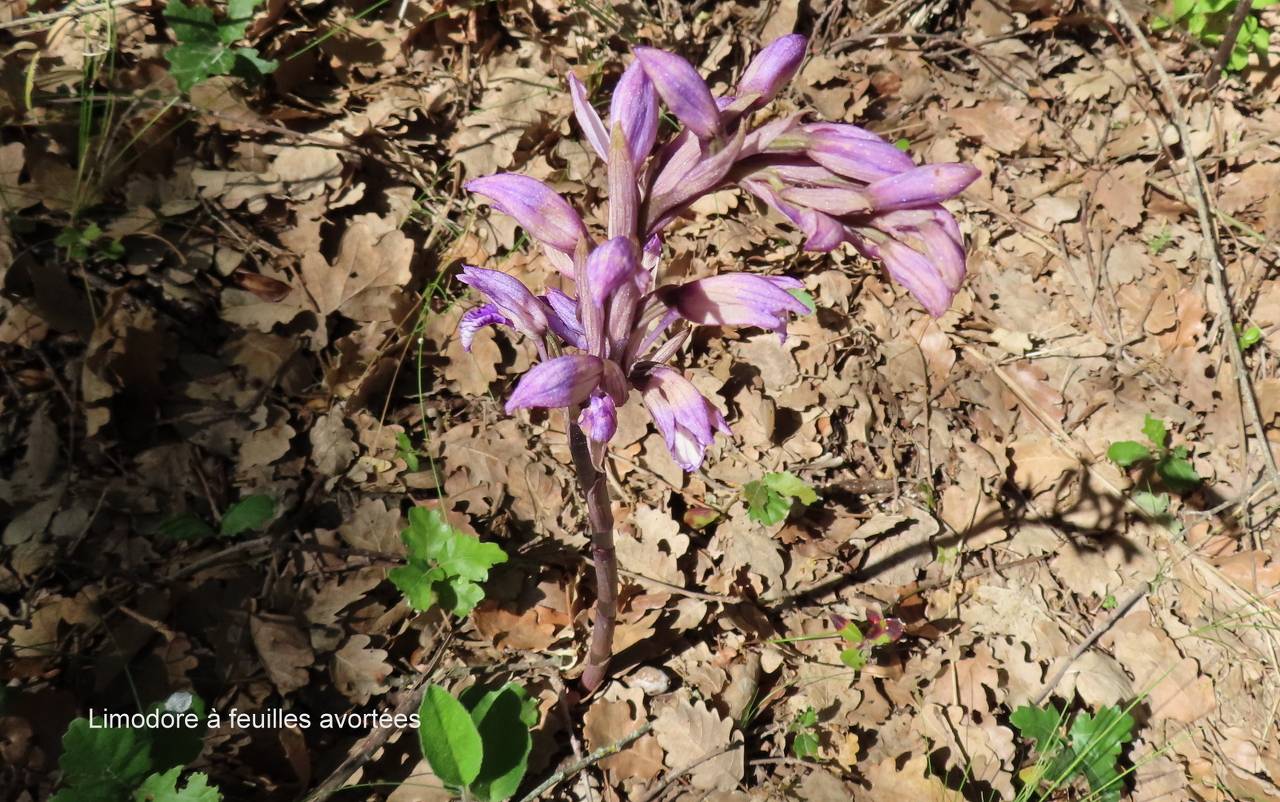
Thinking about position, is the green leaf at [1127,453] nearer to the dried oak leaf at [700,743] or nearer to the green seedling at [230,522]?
the dried oak leaf at [700,743]

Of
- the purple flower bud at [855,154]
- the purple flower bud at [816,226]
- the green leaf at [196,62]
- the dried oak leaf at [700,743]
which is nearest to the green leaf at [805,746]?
the dried oak leaf at [700,743]

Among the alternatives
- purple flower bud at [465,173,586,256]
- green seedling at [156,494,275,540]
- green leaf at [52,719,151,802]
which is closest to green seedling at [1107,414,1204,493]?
purple flower bud at [465,173,586,256]

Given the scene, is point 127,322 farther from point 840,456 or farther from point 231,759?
point 840,456

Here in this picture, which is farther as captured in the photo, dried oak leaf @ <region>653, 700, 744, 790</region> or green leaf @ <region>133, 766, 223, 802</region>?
dried oak leaf @ <region>653, 700, 744, 790</region>

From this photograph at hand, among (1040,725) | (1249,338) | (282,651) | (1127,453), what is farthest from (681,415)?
(1249,338)

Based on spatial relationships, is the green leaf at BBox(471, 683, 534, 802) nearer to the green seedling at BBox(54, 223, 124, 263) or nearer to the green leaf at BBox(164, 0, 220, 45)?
the green seedling at BBox(54, 223, 124, 263)

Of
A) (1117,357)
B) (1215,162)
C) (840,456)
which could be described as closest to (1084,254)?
(1117,357)

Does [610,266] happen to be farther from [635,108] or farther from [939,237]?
[939,237]
